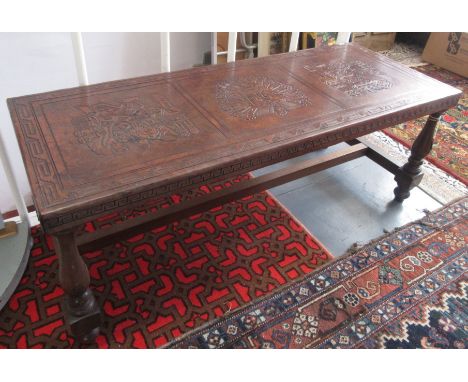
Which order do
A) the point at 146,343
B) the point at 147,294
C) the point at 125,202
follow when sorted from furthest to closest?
the point at 147,294, the point at 146,343, the point at 125,202

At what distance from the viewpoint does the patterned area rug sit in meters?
1.47

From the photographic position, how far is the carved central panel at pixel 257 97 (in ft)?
4.71

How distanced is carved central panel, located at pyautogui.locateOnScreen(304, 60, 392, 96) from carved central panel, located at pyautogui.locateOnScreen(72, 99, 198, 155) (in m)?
0.74

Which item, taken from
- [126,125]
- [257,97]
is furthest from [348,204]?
[126,125]

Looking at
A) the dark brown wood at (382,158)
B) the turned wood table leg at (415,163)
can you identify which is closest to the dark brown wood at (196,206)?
the dark brown wood at (382,158)

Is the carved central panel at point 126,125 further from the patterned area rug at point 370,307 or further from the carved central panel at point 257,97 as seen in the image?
the patterned area rug at point 370,307

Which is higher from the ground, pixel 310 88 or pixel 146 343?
pixel 310 88

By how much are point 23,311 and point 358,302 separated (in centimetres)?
138

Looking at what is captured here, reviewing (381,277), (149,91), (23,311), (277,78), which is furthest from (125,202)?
(381,277)

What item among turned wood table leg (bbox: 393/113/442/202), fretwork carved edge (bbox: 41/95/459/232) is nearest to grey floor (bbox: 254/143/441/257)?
turned wood table leg (bbox: 393/113/442/202)

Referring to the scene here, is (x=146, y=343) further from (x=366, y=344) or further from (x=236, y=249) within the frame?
(x=366, y=344)

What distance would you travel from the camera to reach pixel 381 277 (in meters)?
1.72

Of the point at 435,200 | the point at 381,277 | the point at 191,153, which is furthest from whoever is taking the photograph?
the point at 435,200

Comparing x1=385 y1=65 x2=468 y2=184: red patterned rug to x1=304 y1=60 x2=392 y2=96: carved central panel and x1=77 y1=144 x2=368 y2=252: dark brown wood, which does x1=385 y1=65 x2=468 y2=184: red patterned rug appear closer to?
x1=77 y1=144 x2=368 y2=252: dark brown wood
